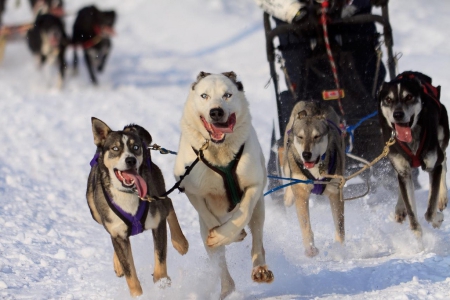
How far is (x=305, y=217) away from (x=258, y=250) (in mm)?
855

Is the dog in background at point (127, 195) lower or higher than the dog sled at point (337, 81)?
lower

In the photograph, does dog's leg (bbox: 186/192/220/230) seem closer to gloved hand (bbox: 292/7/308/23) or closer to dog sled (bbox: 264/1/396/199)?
dog sled (bbox: 264/1/396/199)

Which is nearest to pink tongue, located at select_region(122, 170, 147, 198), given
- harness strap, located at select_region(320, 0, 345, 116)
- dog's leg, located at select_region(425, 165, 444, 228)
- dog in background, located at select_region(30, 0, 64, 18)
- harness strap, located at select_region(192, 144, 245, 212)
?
harness strap, located at select_region(192, 144, 245, 212)

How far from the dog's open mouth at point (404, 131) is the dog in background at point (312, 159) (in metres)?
0.43

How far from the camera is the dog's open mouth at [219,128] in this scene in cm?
364

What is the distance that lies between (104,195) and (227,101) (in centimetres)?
74

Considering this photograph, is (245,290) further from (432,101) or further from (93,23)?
(93,23)

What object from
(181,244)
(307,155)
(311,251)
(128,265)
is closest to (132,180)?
(128,265)

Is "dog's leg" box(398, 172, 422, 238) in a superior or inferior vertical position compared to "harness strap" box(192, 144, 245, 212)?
inferior

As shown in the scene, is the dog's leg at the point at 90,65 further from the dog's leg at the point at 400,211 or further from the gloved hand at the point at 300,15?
the dog's leg at the point at 400,211

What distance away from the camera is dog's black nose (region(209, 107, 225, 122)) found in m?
3.54

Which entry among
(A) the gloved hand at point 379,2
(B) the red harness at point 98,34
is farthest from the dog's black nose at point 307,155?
(B) the red harness at point 98,34

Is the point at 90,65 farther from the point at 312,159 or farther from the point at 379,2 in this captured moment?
the point at 312,159

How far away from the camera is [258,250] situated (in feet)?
12.4
